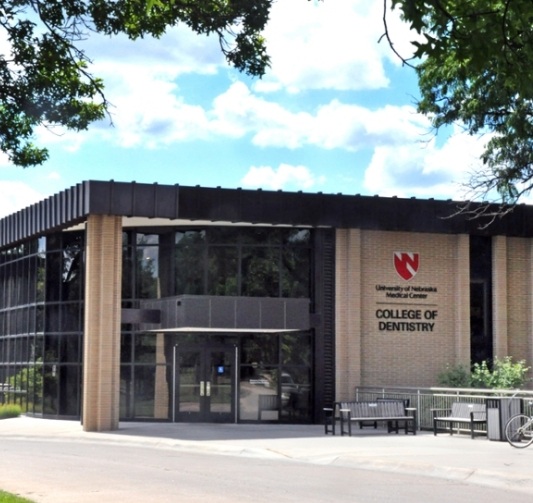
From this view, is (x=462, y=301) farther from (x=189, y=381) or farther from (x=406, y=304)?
(x=189, y=381)

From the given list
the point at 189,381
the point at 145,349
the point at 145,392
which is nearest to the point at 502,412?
the point at 189,381

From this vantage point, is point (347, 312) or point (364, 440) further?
point (347, 312)

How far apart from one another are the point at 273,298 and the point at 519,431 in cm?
1001

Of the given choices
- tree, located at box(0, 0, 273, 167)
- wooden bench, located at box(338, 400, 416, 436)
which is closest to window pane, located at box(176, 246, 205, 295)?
wooden bench, located at box(338, 400, 416, 436)

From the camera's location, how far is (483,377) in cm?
3453

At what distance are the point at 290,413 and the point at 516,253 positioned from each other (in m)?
9.04

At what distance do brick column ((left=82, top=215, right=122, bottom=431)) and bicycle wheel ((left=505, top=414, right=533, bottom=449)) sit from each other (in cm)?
1078

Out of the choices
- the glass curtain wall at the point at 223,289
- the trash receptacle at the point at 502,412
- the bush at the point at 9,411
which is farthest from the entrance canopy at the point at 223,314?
the trash receptacle at the point at 502,412

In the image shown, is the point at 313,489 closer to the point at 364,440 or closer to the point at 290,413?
the point at 364,440

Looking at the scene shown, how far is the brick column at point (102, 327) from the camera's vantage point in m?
31.1

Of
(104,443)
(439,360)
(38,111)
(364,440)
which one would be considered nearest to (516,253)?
(439,360)

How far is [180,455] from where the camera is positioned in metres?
23.8

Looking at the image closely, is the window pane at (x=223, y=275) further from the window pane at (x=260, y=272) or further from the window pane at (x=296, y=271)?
the window pane at (x=296, y=271)

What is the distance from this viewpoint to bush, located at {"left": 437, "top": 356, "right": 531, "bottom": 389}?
34281 millimetres
